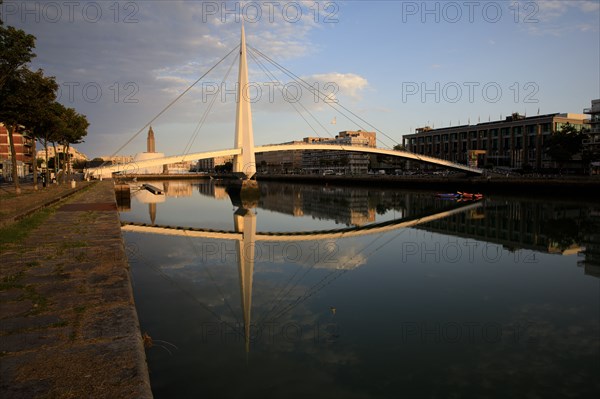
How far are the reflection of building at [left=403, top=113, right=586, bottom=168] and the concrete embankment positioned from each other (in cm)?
1293

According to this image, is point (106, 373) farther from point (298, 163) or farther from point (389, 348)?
point (298, 163)

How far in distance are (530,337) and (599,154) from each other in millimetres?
58512

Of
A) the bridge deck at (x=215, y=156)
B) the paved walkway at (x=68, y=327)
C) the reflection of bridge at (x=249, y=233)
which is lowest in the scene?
the reflection of bridge at (x=249, y=233)

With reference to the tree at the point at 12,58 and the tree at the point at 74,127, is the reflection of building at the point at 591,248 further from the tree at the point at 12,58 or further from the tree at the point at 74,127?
the tree at the point at 74,127

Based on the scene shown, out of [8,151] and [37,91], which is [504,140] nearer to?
[37,91]

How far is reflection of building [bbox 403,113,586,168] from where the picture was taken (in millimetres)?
65625

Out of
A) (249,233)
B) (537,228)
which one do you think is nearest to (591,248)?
(537,228)

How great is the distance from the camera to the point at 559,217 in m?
23.3

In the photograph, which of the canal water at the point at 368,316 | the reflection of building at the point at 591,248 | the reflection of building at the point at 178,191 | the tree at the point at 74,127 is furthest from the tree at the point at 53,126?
the reflection of building at the point at 591,248

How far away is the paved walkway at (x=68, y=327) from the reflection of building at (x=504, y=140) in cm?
6610

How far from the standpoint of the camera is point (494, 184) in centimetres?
4775

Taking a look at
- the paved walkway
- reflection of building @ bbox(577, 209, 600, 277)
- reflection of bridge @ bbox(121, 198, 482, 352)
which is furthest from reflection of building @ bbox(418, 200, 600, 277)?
the paved walkway

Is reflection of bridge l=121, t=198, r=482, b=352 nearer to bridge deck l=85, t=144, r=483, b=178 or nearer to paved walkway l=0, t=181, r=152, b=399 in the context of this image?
paved walkway l=0, t=181, r=152, b=399

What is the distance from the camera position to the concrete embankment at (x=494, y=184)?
37.9 meters
